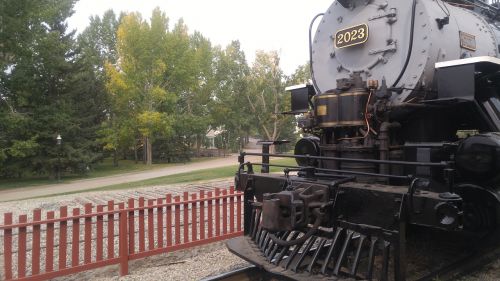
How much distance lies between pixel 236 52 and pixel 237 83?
5801mm

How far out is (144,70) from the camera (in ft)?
94.9

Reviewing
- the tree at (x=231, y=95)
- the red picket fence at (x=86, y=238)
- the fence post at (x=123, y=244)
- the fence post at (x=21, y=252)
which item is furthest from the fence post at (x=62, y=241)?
the tree at (x=231, y=95)

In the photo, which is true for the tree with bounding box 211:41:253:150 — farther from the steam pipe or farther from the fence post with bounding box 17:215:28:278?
the steam pipe

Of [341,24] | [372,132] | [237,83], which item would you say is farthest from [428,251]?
[237,83]

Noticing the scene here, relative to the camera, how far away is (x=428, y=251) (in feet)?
17.7

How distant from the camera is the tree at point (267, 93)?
38.5 m

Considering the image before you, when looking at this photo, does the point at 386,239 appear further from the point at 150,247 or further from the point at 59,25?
the point at 59,25

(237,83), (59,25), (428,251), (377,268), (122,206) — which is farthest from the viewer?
(237,83)

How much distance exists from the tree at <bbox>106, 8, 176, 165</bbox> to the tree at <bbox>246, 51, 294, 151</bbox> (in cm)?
1163

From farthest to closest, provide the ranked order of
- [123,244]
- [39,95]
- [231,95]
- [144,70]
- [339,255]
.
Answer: [231,95] → [144,70] → [39,95] → [123,244] → [339,255]

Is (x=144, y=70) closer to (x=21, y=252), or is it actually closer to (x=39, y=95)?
(x=39, y=95)

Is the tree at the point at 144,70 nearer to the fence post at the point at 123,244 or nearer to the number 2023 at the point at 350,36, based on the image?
the fence post at the point at 123,244

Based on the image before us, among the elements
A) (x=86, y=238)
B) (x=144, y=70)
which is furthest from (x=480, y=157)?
(x=144, y=70)

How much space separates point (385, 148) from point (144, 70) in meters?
27.4
